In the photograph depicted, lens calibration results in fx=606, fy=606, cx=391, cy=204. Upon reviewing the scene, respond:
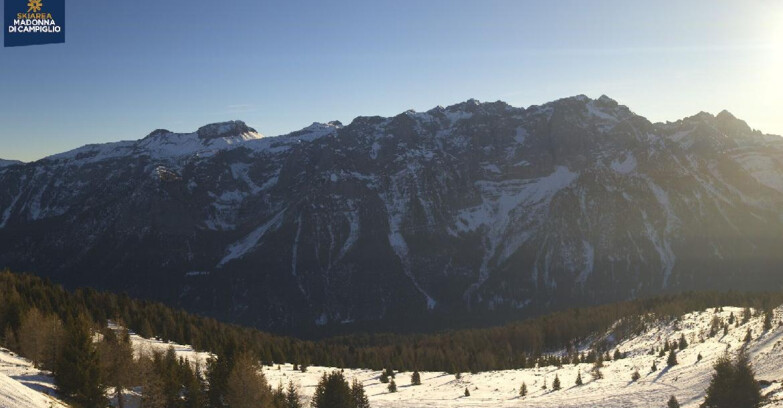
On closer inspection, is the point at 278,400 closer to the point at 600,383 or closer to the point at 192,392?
the point at 192,392

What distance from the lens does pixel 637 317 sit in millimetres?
159750

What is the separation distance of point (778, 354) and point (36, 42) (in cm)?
8946

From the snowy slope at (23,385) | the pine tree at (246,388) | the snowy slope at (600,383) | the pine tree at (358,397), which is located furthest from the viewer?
the pine tree at (358,397)

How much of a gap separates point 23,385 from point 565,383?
5866 centimetres

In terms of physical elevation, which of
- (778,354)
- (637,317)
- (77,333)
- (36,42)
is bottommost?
(637,317)

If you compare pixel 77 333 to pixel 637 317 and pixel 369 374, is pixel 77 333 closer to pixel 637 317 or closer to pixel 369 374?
pixel 369 374

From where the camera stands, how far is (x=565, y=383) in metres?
75.7

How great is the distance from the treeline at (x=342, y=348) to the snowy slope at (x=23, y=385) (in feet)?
21.9

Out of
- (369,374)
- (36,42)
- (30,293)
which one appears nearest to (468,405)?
(369,374)

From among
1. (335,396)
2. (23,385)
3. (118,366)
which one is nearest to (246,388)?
(335,396)

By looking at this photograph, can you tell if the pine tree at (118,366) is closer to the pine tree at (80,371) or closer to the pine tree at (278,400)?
the pine tree at (80,371)

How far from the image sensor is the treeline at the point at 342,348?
93562 mm

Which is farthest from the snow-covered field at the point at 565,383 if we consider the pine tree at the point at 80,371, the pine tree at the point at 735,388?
the pine tree at the point at 80,371

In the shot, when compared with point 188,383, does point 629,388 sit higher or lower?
lower
